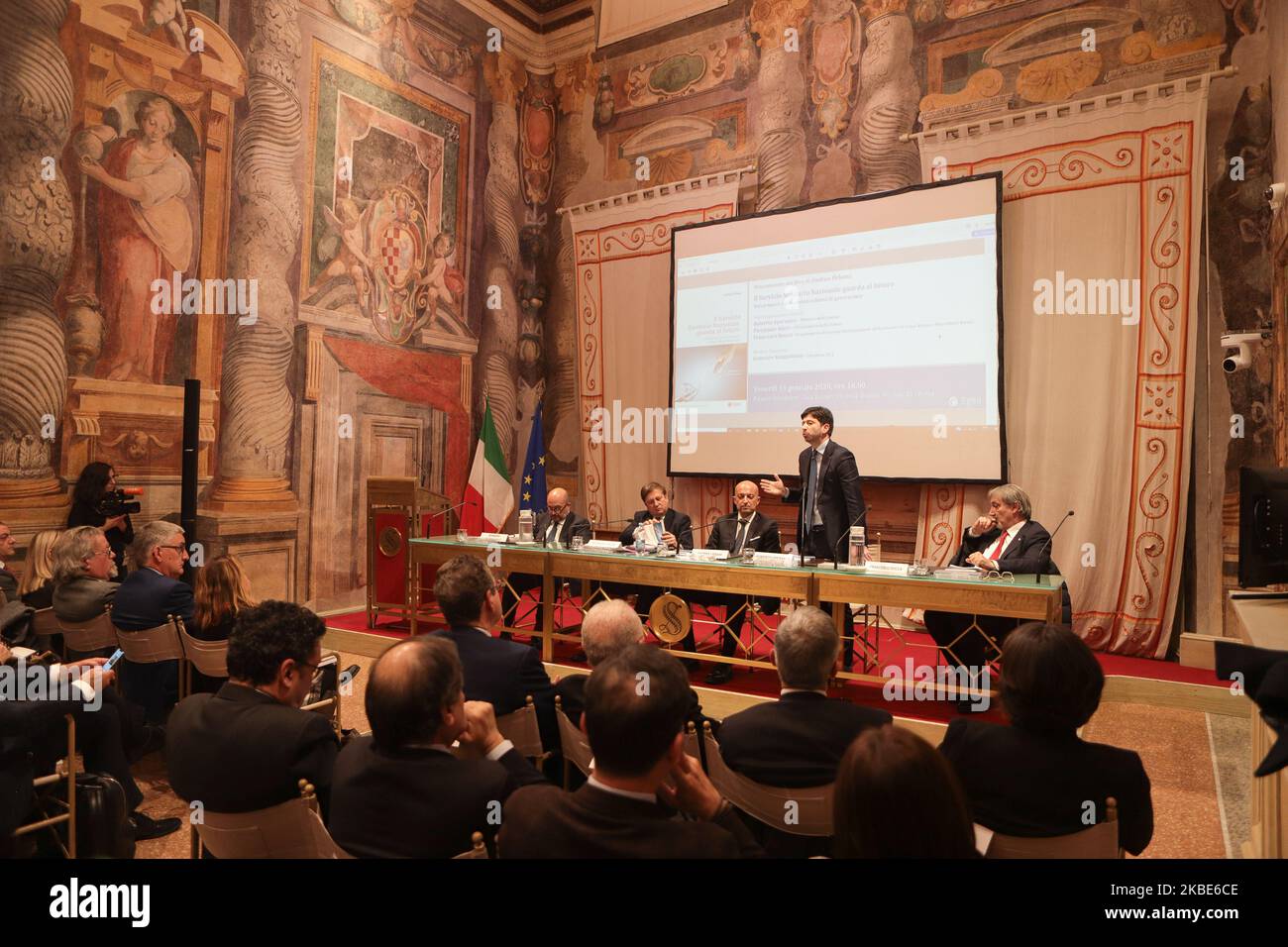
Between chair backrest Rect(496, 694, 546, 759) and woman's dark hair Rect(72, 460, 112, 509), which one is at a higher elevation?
woman's dark hair Rect(72, 460, 112, 509)

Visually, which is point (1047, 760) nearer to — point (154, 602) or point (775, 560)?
point (775, 560)

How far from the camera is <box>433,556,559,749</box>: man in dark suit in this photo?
7.49 ft

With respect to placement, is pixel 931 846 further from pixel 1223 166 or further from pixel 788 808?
pixel 1223 166

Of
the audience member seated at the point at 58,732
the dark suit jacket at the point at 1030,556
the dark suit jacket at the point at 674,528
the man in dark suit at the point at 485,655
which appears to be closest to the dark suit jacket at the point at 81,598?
the audience member seated at the point at 58,732

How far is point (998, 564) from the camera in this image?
4.15m

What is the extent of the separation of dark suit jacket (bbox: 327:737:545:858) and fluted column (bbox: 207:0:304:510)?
5177 millimetres

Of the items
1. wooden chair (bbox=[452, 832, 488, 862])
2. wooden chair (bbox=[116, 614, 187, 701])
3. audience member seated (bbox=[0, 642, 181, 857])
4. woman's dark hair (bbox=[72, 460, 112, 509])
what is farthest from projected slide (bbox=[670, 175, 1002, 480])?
wooden chair (bbox=[452, 832, 488, 862])

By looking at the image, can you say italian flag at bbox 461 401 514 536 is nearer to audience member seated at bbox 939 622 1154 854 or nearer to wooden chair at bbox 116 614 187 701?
wooden chair at bbox 116 614 187 701

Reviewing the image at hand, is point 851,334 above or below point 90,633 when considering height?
above

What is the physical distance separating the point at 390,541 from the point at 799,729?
4.89 meters

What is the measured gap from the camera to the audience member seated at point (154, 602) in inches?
124

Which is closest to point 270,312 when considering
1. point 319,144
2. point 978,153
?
A: point 319,144

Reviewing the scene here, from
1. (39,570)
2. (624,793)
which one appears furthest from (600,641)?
(39,570)
